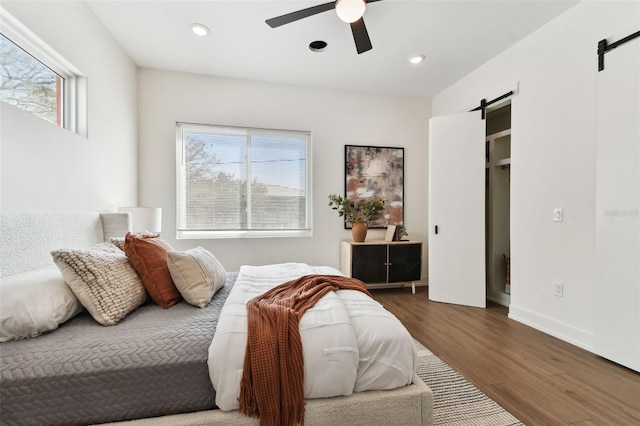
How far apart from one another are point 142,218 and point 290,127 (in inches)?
82.8

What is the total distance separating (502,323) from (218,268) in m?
2.74

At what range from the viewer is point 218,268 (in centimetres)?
188

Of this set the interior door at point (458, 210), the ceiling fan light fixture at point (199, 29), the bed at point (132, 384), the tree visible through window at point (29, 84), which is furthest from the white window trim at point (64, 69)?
the interior door at point (458, 210)

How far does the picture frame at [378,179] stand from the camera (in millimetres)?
3988

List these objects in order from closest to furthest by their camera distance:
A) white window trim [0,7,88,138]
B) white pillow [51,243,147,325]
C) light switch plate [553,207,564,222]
→ white pillow [51,243,147,325] → white window trim [0,7,88,138] → light switch plate [553,207,564,222]

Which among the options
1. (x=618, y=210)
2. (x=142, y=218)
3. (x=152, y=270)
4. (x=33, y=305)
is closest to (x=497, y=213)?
(x=618, y=210)

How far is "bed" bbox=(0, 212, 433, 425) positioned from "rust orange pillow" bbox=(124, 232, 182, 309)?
211 millimetres

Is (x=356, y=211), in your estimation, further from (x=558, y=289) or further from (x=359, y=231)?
(x=558, y=289)

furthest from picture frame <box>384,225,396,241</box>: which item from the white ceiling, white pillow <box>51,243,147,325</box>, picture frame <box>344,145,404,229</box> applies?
white pillow <box>51,243,147,325</box>

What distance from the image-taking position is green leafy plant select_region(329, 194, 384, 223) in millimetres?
3775

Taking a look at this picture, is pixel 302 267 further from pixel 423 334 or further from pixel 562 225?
pixel 562 225

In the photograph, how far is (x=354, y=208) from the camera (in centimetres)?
399

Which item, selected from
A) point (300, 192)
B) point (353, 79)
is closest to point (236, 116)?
point (300, 192)

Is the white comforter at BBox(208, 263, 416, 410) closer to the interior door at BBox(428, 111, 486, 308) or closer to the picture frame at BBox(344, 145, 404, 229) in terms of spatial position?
the interior door at BBox(428, 111, 486, 308)
